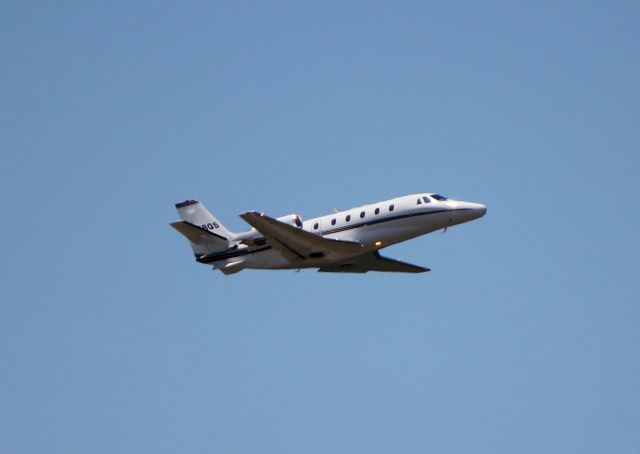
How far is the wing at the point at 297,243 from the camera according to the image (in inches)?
1676

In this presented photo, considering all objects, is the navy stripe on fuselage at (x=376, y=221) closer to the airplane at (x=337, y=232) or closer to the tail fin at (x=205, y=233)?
the airplane at (x=337, y=232)

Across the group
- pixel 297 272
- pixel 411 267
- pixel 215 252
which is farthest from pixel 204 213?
pixel 411 267

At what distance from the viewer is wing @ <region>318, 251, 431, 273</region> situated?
46500 mm

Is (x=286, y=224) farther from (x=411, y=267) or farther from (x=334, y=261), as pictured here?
(x=411, y=267)

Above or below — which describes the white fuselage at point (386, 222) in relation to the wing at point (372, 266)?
above

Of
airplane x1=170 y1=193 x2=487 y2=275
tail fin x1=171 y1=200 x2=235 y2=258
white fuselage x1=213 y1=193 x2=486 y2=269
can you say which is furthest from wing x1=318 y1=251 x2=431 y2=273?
tail fin x1=171 y1=200 x2=235 y2=258

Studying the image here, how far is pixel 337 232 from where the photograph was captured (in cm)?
A: 4469

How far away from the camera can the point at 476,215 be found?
4347 centimetres

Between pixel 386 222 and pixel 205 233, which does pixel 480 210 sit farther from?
pixel 205 233

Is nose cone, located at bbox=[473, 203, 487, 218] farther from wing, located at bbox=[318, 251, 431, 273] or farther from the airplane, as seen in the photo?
wing, located at bbox=[318, 251, 431, 273]

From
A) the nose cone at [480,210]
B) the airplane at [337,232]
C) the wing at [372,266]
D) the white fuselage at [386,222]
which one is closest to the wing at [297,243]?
the airplane at [337,232]

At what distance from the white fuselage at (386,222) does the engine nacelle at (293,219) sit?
1.31 meters

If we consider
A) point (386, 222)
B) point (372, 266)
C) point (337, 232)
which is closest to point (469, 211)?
point (386, 222)

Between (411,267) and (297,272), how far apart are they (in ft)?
17.7
